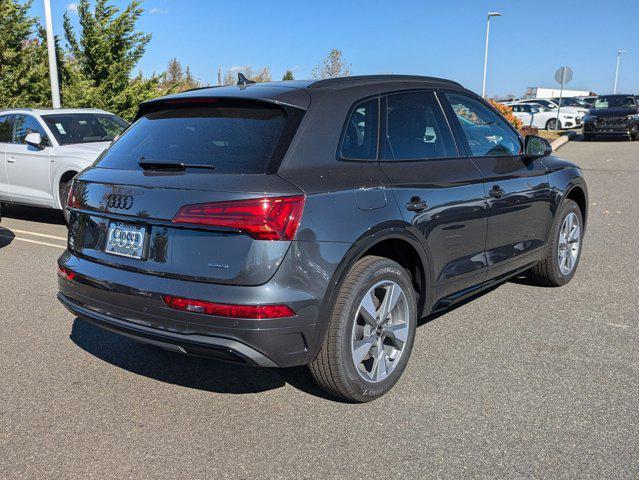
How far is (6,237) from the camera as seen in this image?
8078mm

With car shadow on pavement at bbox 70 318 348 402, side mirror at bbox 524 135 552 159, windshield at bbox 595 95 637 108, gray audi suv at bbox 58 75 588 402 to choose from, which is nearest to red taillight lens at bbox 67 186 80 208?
gray audi suv at bbox 58 75 588 402

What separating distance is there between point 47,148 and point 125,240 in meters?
6.54

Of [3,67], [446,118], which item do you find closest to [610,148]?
[3,67]

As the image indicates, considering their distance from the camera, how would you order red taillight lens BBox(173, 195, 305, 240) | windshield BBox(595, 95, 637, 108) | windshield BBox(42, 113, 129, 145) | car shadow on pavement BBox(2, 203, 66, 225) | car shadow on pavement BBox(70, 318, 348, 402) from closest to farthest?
red taillight lens BBox(173, 195, 305, 240) < car shadow on pavement BBox(70, 318, 348, 402) < windshield BBox(42, 113, 129, 145) < car shadow on pavement BBox(2, 203, 66, 225) < windshield BBox(595, 95, 637, 108)

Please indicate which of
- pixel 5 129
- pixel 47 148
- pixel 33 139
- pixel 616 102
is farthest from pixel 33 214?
pixel 616 102

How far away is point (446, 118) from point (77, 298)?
8.35 ft

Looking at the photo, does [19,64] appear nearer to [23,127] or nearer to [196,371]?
[23,127]

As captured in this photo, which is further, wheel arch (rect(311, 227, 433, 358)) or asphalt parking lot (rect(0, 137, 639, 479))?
wheel arch (rect(311, 227, 433, 358))

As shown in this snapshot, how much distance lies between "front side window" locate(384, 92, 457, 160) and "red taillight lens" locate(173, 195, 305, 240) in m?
0.92

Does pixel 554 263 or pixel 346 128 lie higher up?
pixel 346 128

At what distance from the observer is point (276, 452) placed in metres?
2.97

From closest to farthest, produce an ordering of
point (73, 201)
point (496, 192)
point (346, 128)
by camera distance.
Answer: point (346, 128) → point (73, 201) → point (496, 192)

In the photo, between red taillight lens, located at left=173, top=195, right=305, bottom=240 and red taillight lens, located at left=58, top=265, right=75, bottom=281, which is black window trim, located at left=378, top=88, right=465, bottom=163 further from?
red taillight lens, located at left=58, top=265, right=75, bottom=281

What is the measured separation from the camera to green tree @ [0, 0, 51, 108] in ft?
51.3
